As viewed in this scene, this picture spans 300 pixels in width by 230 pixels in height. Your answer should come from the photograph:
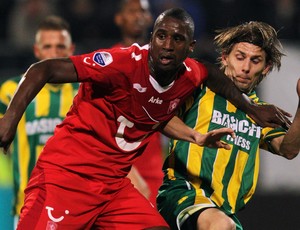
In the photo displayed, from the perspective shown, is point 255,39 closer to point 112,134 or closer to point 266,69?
point 266,69

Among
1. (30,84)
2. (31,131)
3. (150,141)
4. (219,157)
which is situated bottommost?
(150,141)

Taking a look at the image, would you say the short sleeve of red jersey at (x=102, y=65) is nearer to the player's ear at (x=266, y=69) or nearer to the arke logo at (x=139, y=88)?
the arke logo at (x=139, y=88)

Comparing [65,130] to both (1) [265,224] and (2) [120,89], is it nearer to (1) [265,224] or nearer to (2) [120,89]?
(2) [120,89]

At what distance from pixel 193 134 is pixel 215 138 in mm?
285

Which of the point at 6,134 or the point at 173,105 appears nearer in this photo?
the point at 6,134

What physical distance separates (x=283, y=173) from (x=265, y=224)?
836 millimetres

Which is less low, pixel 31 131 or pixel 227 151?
pixel 227 151

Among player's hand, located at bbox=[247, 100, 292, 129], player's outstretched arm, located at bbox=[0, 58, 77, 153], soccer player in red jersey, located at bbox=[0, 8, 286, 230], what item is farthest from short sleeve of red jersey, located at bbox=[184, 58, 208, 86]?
player's outstretched arm, located at bbox=[0, 58, 77, 153]

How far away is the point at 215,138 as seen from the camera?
516cm

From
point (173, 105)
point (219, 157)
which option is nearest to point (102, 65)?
point (173, 105)

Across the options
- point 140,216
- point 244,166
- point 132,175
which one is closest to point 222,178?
point 244,166

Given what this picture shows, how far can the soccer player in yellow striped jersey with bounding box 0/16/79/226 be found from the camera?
7.56 meters

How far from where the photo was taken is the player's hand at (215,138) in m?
5.08

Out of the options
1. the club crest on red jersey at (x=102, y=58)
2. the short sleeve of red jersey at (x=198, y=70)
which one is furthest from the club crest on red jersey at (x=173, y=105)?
the club crest on red jersey at (x=102, y=58)
